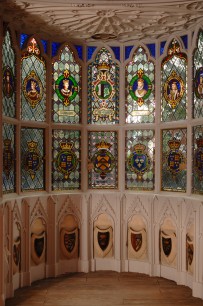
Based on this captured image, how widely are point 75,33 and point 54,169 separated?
250 centimetres

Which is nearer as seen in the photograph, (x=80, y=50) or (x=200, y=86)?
(x=200, y=86)

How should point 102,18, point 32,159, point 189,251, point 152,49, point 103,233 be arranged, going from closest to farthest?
point 102,18 < point 189,251 < point 32,159 < point 152,49 < point 103,233

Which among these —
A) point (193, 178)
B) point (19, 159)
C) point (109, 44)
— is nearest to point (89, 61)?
point (109, 44)

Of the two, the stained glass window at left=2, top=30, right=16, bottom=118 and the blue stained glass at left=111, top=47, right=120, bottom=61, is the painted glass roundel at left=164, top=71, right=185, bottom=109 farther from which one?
the stained glass window at left=2, top=30, right=16, bottom=118

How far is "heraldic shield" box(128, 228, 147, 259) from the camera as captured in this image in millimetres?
8820

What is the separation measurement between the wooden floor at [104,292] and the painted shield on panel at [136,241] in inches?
19.3

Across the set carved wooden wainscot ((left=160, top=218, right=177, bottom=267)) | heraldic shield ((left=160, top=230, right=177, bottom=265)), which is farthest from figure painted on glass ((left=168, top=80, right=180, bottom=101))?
heraldic shield ((left=160, top=230, right=177, bottom=265))

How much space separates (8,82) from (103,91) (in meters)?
2.11

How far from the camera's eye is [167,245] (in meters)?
8.48

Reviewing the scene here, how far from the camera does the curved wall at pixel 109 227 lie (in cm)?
794

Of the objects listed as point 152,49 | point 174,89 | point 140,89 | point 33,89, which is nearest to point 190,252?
point 174,89

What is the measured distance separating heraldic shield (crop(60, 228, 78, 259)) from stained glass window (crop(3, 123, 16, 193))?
4.98 ft

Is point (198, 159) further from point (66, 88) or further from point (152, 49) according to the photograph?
point (66, 88)

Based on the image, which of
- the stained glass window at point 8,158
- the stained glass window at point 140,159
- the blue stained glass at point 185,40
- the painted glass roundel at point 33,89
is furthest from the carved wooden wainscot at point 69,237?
the blue stained glass at point 185,40
